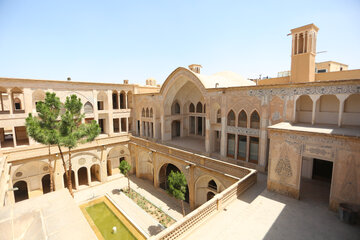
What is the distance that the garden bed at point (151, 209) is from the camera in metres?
13.5

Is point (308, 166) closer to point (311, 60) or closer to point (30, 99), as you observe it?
point (311, 60)

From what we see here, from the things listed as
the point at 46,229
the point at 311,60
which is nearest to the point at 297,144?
the point at 311,60

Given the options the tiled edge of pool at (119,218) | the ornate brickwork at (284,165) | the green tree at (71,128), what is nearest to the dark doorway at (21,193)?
the tiled edge of pool at (119,218)

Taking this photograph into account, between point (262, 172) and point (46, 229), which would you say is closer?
point (46, 229)

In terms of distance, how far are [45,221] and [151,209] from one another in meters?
9.21

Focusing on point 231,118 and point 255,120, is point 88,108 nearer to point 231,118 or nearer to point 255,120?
point 231,118

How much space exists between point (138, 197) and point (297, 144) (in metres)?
13.6

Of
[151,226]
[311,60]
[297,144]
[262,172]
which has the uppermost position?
[311,60]

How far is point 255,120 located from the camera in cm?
1271

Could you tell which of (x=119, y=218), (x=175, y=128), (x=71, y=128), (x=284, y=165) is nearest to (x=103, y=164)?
(x=71, y=128)

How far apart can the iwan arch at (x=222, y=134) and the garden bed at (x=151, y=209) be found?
205 cm

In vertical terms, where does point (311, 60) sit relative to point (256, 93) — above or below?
above

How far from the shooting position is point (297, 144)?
8344mm

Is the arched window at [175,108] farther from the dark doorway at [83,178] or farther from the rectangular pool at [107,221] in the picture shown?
the dark doorway at [83,178]
